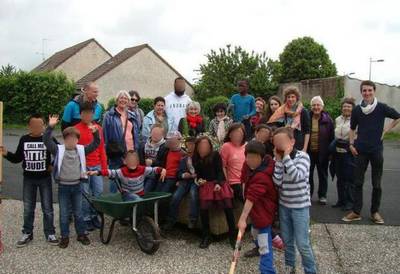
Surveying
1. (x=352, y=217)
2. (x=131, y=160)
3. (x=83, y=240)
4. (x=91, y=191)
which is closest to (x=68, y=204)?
(x=83, y=240)

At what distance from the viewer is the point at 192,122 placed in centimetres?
646

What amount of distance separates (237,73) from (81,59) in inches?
563

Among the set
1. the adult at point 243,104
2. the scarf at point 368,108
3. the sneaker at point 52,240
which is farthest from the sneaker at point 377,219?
the sneaker at point 52,240

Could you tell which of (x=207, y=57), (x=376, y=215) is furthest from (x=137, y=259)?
(x=207, y=57)

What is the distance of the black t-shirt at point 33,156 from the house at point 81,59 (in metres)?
30.2

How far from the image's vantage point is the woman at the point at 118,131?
594 centimetres

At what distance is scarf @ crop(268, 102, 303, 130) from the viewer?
6133mm

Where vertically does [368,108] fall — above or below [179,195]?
above

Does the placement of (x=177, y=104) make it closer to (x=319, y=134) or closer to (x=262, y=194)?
(x=319, y=134)

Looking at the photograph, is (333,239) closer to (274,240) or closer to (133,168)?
(274,240)

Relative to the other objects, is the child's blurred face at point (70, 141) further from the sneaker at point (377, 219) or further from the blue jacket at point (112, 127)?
the sneaker at point (377, 219)

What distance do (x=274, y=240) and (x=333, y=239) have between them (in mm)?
954

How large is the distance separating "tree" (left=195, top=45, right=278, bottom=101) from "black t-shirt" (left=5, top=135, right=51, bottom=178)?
22.9 meters

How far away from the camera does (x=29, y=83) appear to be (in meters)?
23.4
